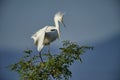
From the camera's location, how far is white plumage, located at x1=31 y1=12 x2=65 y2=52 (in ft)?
10.3

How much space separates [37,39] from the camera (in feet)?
10.5

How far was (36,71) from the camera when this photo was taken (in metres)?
2.95

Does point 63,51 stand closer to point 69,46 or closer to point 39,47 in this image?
point 69,46

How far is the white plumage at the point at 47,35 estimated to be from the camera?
3.15m

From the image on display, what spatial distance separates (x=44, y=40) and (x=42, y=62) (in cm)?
31

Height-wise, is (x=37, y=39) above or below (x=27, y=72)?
above

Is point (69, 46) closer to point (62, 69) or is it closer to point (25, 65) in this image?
point (62, 69)

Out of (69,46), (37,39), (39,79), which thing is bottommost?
(39,79)

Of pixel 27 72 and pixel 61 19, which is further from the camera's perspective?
pixel 61 19

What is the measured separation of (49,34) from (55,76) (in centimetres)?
46

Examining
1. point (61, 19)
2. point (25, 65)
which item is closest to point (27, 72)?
point (25, 65)

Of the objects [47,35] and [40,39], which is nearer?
[40,39]

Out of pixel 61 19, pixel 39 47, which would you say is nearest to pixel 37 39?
pixel 39 47

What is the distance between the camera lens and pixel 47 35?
10.7ft
